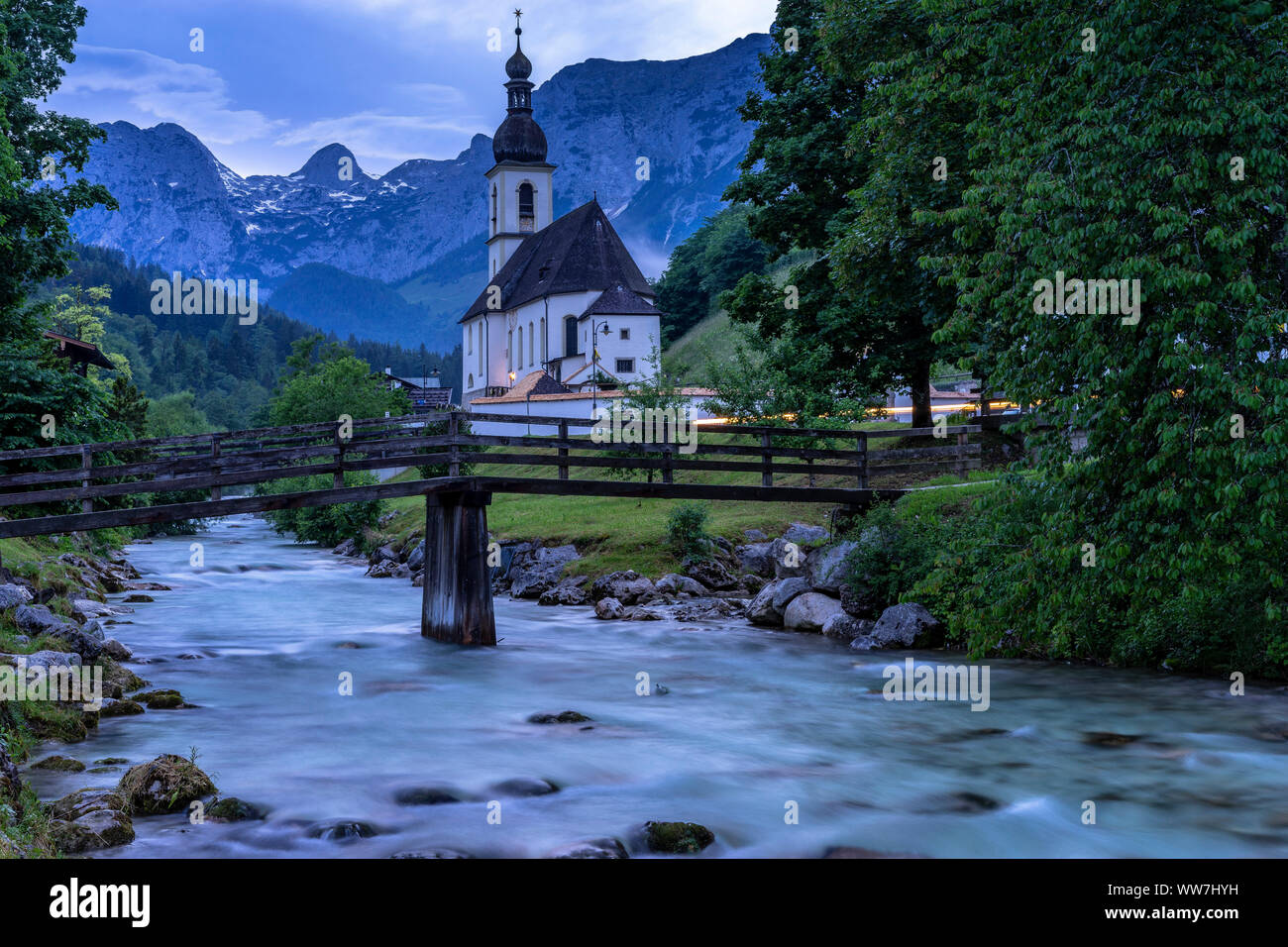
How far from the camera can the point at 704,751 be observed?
14.2 meters

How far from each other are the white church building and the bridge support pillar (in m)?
33.9

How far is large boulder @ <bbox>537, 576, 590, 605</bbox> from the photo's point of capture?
97.2 ft

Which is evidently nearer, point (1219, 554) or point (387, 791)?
point (1219, 554)

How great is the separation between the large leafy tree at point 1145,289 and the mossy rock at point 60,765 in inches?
409

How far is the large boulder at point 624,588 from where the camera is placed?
28.3 metres

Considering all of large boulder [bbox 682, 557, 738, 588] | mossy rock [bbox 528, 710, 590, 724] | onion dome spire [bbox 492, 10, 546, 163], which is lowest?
mossy rock [bbox 528, 710, 590, 724]

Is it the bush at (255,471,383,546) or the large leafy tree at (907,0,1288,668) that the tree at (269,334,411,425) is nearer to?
the bush at (255,471,383,546)

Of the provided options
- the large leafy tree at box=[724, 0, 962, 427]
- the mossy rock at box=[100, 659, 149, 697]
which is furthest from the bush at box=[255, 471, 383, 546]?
the mossy rock at box=[100, 659, 149, 697]

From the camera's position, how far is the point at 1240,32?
39.3 ft

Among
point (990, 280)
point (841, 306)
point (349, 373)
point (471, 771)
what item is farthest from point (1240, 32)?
point (349, 373)

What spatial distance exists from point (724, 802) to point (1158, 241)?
7.48 m

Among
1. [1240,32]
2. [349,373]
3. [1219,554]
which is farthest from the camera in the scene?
[349,373]
